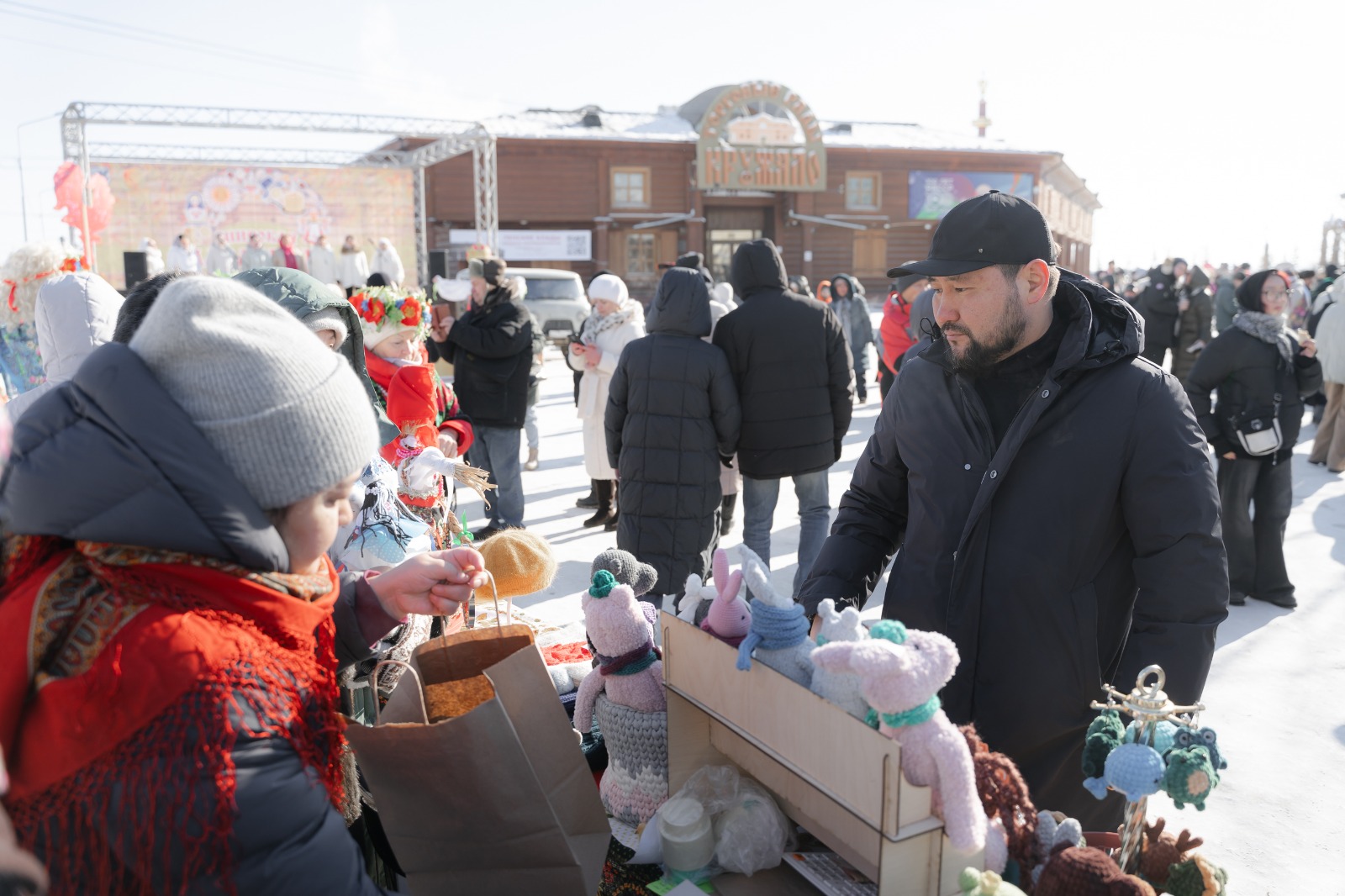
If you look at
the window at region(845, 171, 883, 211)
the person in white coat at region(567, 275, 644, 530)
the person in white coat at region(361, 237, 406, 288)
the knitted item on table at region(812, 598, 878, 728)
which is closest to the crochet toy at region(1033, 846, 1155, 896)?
the knitted item on table at region(812, 598, 878, 728)

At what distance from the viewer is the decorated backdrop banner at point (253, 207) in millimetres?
19188

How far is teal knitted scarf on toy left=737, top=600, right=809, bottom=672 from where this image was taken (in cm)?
141

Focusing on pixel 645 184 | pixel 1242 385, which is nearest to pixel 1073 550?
pixel 1242 385

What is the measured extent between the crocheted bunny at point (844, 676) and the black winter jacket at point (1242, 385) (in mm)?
4267

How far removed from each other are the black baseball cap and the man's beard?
87 mm

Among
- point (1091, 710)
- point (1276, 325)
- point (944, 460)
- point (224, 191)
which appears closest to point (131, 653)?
point (944, 460)

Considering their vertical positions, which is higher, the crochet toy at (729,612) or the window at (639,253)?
the window at (639,253)

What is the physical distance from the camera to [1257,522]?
5.07m

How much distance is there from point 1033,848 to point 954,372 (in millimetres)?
1055

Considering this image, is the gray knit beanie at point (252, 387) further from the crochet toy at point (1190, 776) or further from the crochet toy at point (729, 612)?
the crochet toy at point (1190, 776)

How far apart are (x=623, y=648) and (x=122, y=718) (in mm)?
970

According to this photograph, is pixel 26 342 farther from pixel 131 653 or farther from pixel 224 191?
pixel 224 191

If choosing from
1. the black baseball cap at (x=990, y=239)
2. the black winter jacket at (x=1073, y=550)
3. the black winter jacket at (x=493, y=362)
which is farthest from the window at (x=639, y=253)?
the black winter jacket at (x=1073, y=550)

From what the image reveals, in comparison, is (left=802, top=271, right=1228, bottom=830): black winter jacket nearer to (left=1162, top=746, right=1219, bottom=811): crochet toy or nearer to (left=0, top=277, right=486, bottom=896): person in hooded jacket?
(left=1162, top=746, right=1219, bottom=811): crochet toy
